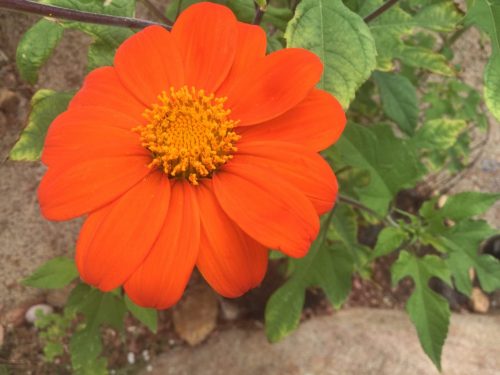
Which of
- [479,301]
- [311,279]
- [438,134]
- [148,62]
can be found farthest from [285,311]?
[479,301]

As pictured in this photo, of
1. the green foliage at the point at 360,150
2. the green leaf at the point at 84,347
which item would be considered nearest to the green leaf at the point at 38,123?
the green foliage at the point at 360,150

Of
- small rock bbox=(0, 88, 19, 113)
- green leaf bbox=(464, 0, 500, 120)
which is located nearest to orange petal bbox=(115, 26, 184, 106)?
green leaf bbox=(464, 0, 500, 120)

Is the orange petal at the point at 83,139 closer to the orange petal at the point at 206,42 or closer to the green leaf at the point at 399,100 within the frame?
the orange petal at the point at 206,42

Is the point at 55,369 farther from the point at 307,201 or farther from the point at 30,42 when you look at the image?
the point at 307,201

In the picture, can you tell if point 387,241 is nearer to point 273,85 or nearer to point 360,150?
point 360,150

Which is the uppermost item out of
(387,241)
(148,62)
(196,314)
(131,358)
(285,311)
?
(148,62)
